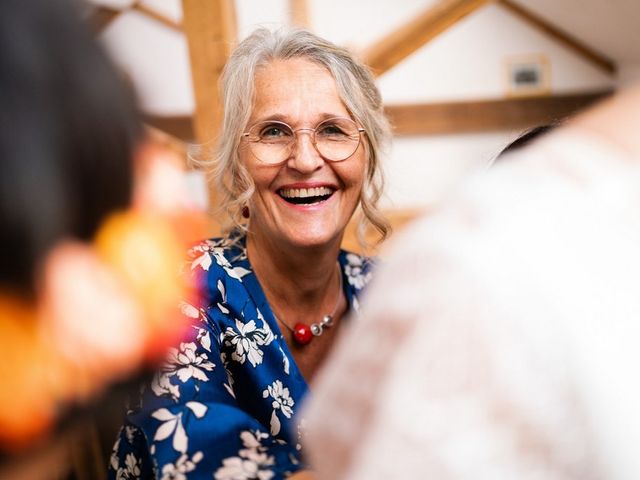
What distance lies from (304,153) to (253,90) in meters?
0.20

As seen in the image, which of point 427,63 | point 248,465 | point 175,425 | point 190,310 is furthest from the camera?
point 427,63

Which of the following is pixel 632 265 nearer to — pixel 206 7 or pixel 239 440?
pixel 239 440

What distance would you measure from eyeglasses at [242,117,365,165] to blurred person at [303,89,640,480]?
1.06 m

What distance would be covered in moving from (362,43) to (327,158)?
3.43m

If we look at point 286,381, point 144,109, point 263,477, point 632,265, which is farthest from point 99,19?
point 286,381

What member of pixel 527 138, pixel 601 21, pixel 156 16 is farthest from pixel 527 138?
pixel 156 16

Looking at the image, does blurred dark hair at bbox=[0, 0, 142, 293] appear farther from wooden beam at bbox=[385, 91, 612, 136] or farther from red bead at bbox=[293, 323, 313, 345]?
wooden beam at bbox=[385, 91, 612, 136]

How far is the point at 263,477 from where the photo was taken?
79 cm

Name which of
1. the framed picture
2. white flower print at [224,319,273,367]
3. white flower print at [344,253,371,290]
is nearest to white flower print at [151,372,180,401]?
white flower print at [224,319,273,367]

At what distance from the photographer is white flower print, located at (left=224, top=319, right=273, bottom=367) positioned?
1.37 meters

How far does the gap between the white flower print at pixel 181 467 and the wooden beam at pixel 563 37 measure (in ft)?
16.0

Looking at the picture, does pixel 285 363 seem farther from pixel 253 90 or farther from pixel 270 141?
pixel 253 90

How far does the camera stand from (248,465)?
2.71 feet

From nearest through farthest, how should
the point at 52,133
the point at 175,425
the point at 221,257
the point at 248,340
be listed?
the point at 52,133
the point at 175,425
the point at 248,340
the point at 221,257
